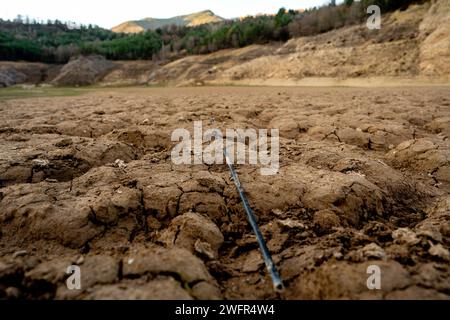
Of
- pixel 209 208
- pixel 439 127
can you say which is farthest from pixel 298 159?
pixel 439 127

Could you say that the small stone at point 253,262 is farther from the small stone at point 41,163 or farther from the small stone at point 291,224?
the small stone at point 41,163

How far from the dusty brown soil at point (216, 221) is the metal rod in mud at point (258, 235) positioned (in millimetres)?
70

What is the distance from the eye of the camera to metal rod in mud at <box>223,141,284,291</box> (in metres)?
1.47

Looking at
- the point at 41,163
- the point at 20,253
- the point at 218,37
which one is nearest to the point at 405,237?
the point at 20,253

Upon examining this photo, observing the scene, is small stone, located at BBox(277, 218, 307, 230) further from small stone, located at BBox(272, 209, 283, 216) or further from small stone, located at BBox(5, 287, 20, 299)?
small stone, located at BBox(5, 287, 20, 299)

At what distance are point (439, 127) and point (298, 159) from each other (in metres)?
2.77

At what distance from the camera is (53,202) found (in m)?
2.17

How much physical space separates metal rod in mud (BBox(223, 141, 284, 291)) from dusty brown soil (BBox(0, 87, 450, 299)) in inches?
2.7

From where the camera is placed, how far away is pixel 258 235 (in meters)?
1.83

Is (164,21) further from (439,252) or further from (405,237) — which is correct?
(439,252)

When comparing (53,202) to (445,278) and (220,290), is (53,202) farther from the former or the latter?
(445,278)

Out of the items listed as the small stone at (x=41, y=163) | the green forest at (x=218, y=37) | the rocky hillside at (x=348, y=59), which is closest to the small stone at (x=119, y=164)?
the small stone at (x=41, y=163)

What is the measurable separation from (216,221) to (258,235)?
40cm

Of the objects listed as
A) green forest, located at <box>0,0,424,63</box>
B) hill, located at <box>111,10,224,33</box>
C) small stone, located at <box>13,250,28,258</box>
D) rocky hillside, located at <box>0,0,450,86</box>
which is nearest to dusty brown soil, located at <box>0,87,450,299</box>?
small stone, located at <box>13,250,28,258</box>
